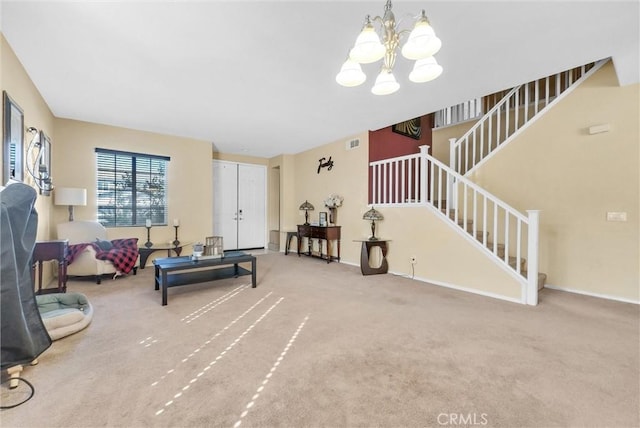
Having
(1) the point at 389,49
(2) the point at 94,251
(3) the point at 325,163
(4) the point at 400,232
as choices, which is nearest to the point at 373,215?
(4) the point at 400,232

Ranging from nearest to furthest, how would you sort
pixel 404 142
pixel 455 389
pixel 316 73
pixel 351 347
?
pixel 455 389 < pixel 351 347 < pixel 316 73 < pixel 404 142

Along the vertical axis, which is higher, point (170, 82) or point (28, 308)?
point (170, 82)

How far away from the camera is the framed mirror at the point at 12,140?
7.80 feet

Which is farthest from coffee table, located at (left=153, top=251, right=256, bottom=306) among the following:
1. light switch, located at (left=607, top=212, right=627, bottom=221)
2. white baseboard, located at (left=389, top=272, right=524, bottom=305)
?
light switch, located at (left=607, top=212, right=627, bottom=221)

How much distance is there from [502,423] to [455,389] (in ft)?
0.88

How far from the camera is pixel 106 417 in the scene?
4.37 ft

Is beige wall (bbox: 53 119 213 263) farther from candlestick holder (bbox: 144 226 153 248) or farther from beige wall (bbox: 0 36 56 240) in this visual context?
beige wall (bbox: 0 36 56 240)

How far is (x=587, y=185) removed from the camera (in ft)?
11.1

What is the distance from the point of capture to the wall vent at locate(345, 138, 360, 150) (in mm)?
5166

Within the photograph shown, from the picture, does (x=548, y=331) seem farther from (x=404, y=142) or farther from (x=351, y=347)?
(x=404, y=142)

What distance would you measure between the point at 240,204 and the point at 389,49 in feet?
18.5

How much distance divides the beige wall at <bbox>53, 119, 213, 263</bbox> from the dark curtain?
3260 mm

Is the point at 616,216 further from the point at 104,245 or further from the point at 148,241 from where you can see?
the point at 148,241

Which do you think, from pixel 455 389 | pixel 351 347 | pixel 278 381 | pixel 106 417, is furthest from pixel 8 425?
pixel 455 389
